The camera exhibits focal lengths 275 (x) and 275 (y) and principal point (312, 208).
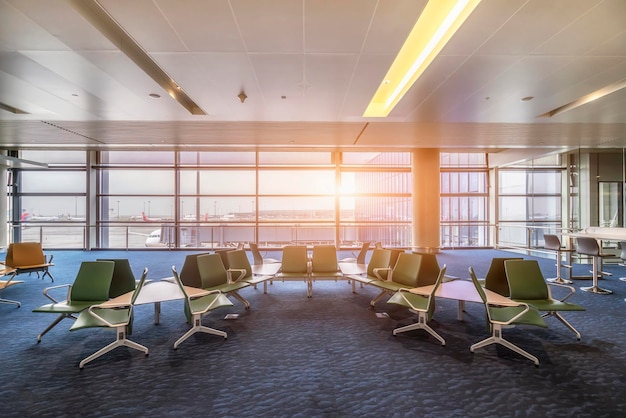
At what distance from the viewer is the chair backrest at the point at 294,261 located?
17.5ft

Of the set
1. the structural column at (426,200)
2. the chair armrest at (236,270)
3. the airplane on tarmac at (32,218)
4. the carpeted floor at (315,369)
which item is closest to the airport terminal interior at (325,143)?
the carpeted floor at (315,369)

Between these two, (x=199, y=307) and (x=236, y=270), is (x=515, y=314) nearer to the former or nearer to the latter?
(x=199, y=307)

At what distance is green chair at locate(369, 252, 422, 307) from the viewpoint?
4.17m

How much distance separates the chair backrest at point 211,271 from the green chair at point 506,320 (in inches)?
140

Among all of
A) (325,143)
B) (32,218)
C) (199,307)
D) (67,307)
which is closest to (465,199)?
(325,143)

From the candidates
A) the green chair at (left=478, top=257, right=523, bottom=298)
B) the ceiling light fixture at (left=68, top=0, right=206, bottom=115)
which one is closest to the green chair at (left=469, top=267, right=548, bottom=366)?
the green chair at (left=478, top=257, right=523, bottom=298)

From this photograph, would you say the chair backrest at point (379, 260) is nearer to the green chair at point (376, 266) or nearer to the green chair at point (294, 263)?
the green chair at point (376, 266)

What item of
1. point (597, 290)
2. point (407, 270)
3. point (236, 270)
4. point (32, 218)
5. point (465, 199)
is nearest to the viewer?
point (407, 270)

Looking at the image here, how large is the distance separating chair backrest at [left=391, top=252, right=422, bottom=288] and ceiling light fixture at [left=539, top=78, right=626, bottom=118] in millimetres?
3912

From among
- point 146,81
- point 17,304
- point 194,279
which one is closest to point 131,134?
point 146,81

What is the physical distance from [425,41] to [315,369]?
4045 millimetres

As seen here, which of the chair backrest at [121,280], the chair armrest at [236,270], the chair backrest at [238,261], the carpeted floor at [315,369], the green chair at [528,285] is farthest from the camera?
the chair backrest at [238,261]

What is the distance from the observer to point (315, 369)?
9.15ft

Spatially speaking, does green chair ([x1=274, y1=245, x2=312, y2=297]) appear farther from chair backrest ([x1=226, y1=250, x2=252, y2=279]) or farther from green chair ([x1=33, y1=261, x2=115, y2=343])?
green chair ([x1=33, y1=261, x2=115, y2=343])
